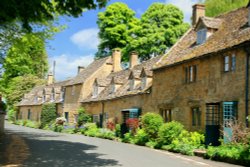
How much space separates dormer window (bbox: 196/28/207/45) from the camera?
88.8 feet

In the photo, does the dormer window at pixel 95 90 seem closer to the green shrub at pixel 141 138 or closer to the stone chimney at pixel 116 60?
the stone chimney at pixel 116 60

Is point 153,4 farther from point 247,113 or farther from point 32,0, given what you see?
point 32,0

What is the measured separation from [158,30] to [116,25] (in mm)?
7584

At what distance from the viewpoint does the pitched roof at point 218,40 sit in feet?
74.6

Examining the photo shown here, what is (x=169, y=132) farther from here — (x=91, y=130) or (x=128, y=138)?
(x=91, y=130)

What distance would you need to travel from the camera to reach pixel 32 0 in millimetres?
11617

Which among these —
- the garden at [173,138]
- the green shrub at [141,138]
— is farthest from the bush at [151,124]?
the green shrub at [141,138]

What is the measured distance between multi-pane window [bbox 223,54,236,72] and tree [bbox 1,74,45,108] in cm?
6376

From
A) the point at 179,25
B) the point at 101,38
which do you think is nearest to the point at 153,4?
the point at 179,25

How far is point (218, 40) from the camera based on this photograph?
24781 millimetres

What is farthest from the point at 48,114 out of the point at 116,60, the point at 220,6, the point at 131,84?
the point at 220,6

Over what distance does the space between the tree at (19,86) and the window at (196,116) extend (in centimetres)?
6046

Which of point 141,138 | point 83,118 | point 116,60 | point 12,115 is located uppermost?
point 116,60

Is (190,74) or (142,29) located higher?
(142,29)
